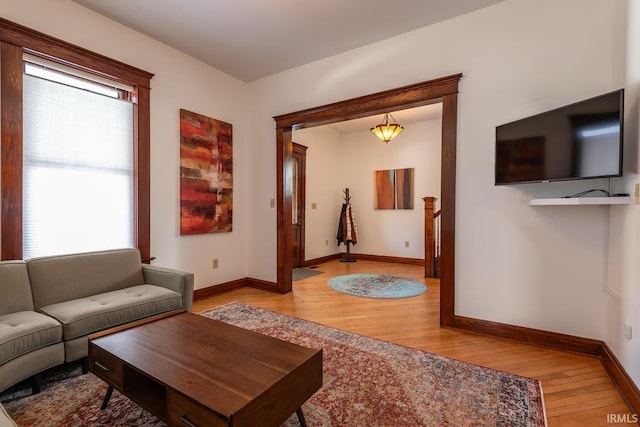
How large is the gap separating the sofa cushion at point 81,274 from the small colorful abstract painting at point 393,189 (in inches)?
187

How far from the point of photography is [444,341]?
2.56 m

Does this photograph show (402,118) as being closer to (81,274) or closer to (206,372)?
(81,274)

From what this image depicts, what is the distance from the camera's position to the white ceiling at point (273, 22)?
2.66 meters

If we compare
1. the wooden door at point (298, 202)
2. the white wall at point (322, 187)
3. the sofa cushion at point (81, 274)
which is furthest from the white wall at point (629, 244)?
the white wall at point (322, 187)

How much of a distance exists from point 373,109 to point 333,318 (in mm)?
2263

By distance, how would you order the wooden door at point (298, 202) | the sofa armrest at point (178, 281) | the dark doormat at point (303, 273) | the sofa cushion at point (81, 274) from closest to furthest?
the sofa cushion at point (81, 274) < the sofa armrest at point (178, 281) < the dark doormat at point (303, 273) < the wooden door at point (298, 202)

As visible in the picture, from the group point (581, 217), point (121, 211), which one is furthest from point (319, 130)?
point (581, 217)

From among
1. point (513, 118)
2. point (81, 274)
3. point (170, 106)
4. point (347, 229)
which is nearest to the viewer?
point (81, 274)

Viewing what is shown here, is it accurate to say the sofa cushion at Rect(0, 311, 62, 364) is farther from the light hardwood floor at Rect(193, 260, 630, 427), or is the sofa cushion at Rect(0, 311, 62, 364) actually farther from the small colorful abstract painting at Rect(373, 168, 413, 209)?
the small colorful abstract painting at Rect(373, 168, 413, 209)

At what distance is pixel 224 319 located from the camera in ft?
10.0

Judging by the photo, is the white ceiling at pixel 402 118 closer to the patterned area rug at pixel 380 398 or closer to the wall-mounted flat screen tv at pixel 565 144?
the wall-mounted flat screen tv at pixel 565 144

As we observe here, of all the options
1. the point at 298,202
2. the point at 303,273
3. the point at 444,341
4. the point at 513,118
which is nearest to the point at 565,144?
the point at 513,118

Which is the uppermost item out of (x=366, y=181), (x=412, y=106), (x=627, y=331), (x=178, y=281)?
(x=412, y=106)

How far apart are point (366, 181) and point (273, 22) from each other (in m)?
4.20
